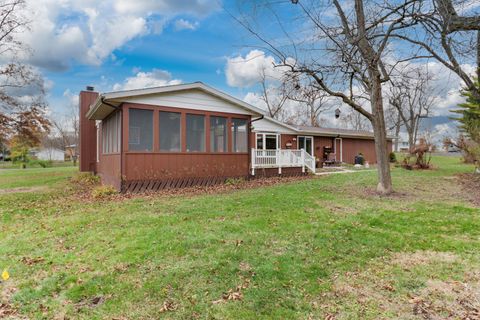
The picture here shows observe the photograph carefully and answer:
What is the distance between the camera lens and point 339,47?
680cm

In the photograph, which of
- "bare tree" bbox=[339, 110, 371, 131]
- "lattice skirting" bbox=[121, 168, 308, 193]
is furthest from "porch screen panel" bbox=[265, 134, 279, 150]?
"bare tree" bbox=[339, 110, 371, 131]

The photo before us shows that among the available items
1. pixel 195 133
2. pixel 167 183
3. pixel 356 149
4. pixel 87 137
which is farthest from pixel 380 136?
pixel 356 149

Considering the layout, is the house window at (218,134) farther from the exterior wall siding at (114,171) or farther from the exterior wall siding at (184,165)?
the exterior wall siding at (114,171)

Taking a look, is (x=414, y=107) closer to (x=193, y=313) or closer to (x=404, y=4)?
(x=404, y=4)

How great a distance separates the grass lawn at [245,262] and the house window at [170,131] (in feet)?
11.2

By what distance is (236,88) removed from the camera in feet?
56.3

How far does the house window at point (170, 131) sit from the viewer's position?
9.36 m

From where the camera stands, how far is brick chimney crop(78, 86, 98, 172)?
594 inches

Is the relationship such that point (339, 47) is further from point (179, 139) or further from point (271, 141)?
point (271, 141)

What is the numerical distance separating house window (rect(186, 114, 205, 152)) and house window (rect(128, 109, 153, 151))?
1.34 metres

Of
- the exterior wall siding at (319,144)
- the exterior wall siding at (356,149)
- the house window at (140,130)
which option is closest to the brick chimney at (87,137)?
the house window at (140,130)

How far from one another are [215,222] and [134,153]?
475 centimetres

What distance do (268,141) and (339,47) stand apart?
1094cm

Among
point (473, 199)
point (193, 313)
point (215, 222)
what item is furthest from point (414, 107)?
point (193, 313)
